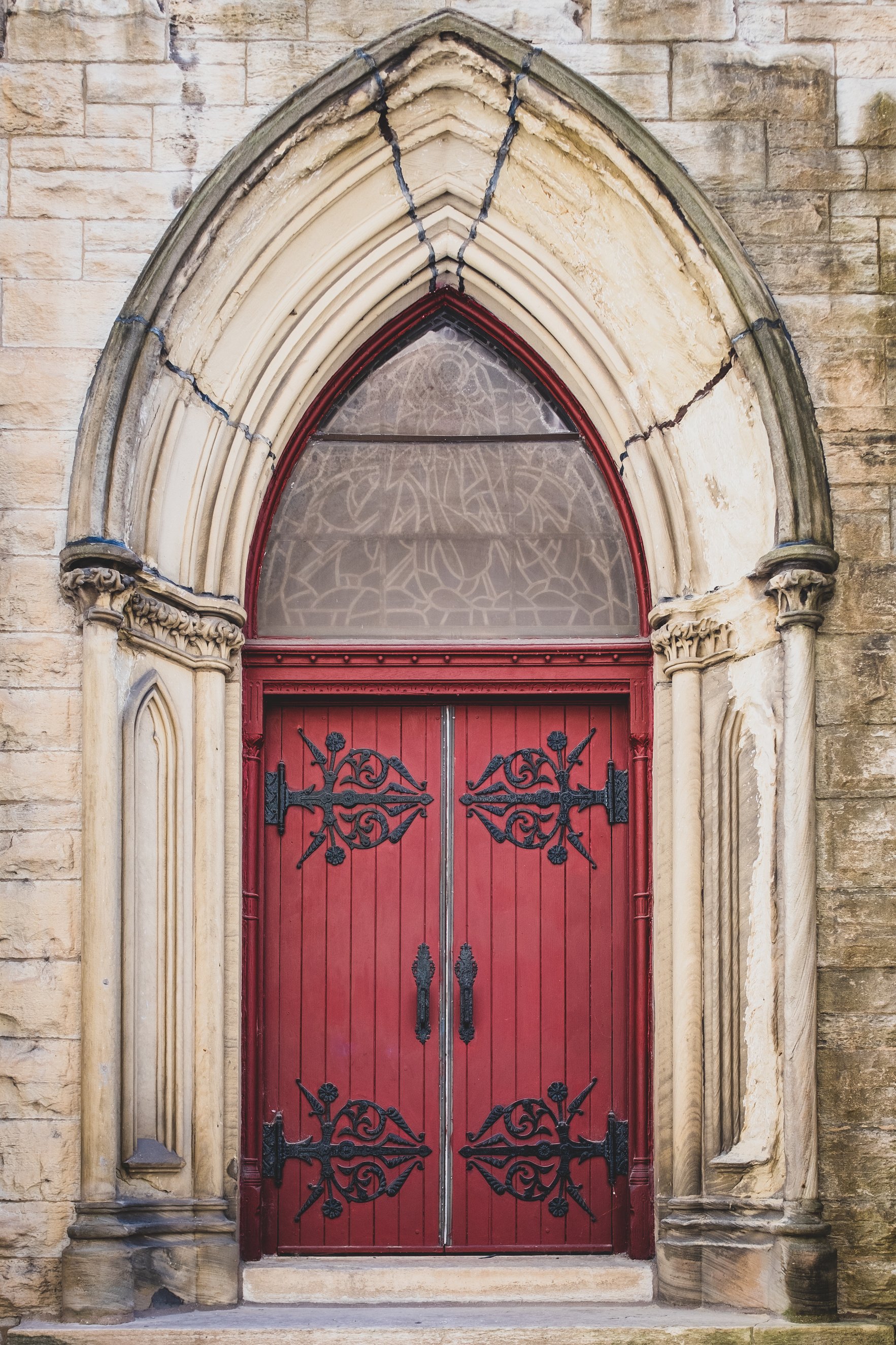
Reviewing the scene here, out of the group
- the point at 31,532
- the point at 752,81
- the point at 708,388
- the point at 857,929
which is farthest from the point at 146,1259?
the point at 752,81

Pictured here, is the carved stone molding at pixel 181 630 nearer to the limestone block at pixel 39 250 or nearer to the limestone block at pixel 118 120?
the limestone block at pixel 39 250

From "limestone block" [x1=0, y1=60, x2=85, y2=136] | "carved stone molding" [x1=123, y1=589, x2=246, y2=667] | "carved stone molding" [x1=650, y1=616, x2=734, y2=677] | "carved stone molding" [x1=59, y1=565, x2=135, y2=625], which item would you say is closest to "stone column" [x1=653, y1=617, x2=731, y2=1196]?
"carved stone molding" [x1=650, y1=616, x2=734, y2=677]

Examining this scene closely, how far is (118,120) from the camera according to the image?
5105mm

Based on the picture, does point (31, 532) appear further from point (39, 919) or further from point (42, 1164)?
point (42, 1164)

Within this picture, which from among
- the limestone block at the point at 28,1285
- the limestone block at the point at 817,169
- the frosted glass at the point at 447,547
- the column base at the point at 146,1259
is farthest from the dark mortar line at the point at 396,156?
the limestone block at the point at 28,1285

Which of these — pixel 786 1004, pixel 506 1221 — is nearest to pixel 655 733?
pixel 786 1004

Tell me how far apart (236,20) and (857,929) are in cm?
369

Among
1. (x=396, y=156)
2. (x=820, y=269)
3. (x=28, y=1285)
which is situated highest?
(x=396, y=156)

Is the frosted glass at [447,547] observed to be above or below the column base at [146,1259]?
above

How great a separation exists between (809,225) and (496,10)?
1.32m

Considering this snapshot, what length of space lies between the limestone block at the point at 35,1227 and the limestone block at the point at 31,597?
5.97 ft

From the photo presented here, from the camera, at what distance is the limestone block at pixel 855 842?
189 inches

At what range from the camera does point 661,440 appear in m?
5.30

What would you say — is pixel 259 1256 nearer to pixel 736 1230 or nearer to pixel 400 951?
pixel 400 951
